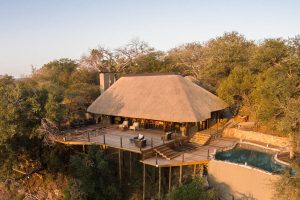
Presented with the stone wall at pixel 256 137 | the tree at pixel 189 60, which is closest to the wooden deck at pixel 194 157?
the stone wall at pixel 256 137

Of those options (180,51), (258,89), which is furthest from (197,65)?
(258,89)

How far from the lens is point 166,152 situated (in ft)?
48.0

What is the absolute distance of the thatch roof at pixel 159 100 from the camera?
16.9 meters

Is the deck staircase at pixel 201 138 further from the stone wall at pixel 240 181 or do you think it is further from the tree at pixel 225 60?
the tree at pixel 225 60

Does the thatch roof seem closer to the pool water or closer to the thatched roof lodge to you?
the thatched roof lodge

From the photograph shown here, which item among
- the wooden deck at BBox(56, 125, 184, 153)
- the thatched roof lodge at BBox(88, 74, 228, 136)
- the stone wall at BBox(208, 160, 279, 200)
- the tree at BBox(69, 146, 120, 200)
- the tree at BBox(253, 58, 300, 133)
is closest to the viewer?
the stone wall at BBox(208, 160, 279, 200)

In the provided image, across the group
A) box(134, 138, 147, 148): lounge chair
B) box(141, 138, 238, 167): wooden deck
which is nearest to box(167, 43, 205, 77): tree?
box(141, 138, 238, 167): wooden deck

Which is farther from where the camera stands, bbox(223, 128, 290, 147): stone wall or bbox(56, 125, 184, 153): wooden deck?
bbox(223, 128, 290, 147): stone wall

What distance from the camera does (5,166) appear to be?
15.5 m

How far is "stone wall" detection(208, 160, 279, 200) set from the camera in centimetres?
1153

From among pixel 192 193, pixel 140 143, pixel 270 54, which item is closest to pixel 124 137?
pixel 140 143

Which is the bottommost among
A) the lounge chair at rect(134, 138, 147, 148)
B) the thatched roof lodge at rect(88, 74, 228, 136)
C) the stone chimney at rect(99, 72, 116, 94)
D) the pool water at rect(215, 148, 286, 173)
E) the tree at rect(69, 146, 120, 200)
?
the tree at rect(69, 146, 120, 200)

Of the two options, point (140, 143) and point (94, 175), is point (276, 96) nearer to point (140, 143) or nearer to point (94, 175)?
point (140, 143)

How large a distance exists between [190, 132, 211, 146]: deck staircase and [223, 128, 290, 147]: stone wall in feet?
6.84
